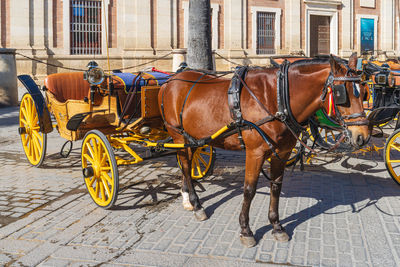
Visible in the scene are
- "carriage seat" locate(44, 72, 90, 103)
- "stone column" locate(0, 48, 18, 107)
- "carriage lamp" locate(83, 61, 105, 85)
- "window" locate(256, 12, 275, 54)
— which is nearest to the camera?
"carriage lamp" locate(83, 61, 105, 85)

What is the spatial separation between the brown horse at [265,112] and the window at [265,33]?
19.6 meters

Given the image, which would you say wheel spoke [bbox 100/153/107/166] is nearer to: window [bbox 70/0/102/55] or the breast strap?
the breast strap

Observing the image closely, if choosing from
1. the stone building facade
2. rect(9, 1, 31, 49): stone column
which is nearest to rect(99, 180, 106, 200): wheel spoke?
the stone building facade

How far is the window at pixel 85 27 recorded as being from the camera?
64.6 feet

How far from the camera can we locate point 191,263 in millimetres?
3578

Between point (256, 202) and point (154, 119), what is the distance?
1.70 m

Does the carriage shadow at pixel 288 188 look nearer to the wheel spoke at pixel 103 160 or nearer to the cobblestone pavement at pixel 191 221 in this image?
the cobblestone pavement at pixel 191 221

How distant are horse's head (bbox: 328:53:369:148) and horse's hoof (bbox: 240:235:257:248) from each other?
1.27 metres

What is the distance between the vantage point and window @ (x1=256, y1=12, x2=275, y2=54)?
2358 centimetres

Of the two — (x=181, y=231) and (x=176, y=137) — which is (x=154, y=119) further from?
(x=181, y=231)

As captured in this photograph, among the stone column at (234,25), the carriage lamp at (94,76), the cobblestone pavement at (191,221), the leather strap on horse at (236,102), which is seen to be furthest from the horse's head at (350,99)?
the stone column at (234,25)

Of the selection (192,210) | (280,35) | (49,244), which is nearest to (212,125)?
(192,210)

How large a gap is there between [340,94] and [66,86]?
4.22m

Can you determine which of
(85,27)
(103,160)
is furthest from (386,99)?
(85,27)
